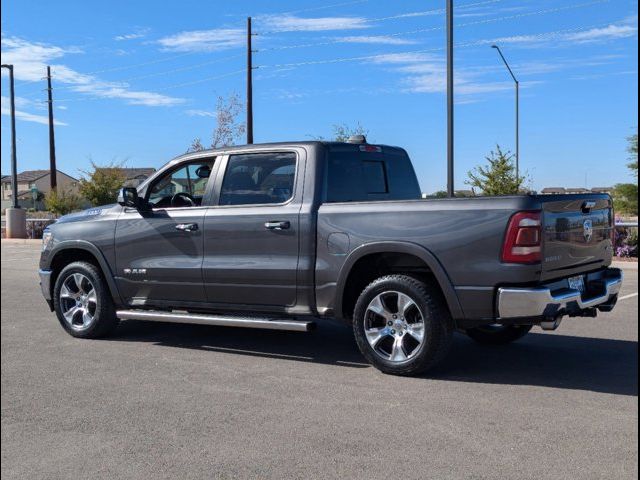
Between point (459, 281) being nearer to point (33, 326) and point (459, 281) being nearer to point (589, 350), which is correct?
point (589, 350)

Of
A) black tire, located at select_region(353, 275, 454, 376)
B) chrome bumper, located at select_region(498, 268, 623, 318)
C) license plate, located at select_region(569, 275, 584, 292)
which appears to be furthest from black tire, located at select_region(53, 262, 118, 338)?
license plate, located at select_region(569, 275, 584, 292)

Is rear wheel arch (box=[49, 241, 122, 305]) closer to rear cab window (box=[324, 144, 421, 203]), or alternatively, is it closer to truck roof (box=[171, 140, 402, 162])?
truck roof (box=[171, 140, 402, 162])

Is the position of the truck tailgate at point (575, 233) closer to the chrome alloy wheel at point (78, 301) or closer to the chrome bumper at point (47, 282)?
the chrome alloy wheel at point (78, 301)

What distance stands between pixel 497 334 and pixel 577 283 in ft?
4.49

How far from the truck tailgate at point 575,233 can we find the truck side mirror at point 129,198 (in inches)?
150

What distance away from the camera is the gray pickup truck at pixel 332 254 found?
534 cm

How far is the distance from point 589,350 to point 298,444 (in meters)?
→ 3.74

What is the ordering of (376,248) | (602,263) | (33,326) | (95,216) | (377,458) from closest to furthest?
(377,458)
(376,248)
(602,263)
(95,216)
(33,326)

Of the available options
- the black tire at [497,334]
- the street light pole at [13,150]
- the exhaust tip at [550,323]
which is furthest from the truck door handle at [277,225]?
the street light pole at [13,150]

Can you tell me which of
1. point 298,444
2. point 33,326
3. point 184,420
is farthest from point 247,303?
point 33,326

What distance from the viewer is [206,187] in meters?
6.86

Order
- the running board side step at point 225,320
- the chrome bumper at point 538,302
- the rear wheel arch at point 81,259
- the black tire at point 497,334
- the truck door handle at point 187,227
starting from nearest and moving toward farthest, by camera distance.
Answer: the chrome bumper at point 538,302 → the running board side step at point 225,320 → the truck door handle at point 187,227 → the black tire at point 497,334 → the rear wheel arch at point 81,259

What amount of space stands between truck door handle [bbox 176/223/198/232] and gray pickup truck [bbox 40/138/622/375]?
10 mm

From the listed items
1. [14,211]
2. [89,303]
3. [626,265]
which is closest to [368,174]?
[89,303]
